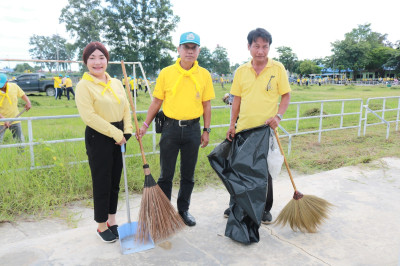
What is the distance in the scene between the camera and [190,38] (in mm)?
2725

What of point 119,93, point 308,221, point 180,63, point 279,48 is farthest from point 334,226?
point 279,48

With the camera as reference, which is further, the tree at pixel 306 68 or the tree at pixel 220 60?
the tree at pixel 220 60

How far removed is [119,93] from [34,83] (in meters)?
19.2

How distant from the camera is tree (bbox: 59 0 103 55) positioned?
34.2m

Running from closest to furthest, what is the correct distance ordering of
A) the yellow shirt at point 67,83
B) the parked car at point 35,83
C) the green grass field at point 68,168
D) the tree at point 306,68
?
the green grass field at point 68,168 < the yellow shirt at point 67,83 < the parked car at point 35,83 < the tree at point 306,68

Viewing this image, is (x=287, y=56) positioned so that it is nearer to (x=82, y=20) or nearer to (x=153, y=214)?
(x=82, y=20)

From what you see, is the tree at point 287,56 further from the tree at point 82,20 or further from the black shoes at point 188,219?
the black shoes at point 188,219

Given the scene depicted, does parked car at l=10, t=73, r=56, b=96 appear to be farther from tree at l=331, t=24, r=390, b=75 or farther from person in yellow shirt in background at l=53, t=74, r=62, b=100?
tree at l=331, t=24, r=390, b=75

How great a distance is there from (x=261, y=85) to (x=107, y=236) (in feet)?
6.31

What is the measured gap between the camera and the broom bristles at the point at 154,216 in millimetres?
2631

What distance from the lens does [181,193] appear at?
311cm

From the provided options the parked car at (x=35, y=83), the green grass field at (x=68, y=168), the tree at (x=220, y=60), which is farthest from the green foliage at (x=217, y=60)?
the green grass field at (x=68, y=168)

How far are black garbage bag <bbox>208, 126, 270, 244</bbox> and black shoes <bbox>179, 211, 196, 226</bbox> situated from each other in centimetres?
41

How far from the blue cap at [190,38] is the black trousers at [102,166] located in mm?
906
